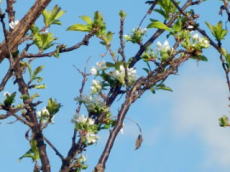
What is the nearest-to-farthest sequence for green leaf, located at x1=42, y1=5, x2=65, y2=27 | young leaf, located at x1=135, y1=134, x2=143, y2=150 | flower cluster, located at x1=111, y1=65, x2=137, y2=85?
young leaf, located at x1=135, y1=134, x2=143, y2=150
flower cluster, located at x1=111, y1=65, x2=137, y2=85
green leaf, located at x1=42, y1=5, x2=65, y2=27

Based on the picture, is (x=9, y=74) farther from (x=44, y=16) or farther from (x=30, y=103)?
(x=44, y=16)

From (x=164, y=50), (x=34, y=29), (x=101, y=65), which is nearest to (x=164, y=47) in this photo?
(x=164, y=50)

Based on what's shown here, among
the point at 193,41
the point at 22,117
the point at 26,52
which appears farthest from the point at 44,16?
the point at 193,41

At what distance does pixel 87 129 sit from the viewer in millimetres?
4051

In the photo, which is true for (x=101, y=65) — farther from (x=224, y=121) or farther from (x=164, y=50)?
(x=224, y=121)

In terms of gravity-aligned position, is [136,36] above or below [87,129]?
above

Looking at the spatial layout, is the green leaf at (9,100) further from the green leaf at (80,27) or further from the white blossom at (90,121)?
the green leaf at (80,27)

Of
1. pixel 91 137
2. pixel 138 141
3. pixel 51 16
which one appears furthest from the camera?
pixel 51 16

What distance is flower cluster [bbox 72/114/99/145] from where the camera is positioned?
402cm

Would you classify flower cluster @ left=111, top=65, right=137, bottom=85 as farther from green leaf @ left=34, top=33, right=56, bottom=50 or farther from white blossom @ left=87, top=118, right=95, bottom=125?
green leaf @ left=34, top=33, right=56, bottom=50

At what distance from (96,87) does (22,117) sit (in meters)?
0.54

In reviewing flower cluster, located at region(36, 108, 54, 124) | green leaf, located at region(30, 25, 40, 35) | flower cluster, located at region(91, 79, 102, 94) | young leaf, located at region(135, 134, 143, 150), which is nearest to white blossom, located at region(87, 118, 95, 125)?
flower cluster, located at region(91, 79, 102, 94)

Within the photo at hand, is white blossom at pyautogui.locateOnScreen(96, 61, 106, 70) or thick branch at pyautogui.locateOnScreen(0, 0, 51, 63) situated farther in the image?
white blossom at pyautogui.locateOnScreen(96, 61, 106, 70)

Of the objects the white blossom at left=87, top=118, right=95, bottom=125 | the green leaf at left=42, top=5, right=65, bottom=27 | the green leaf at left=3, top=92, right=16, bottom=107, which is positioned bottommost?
the white blossom at left=87, top=118, right=95, bottom=125
